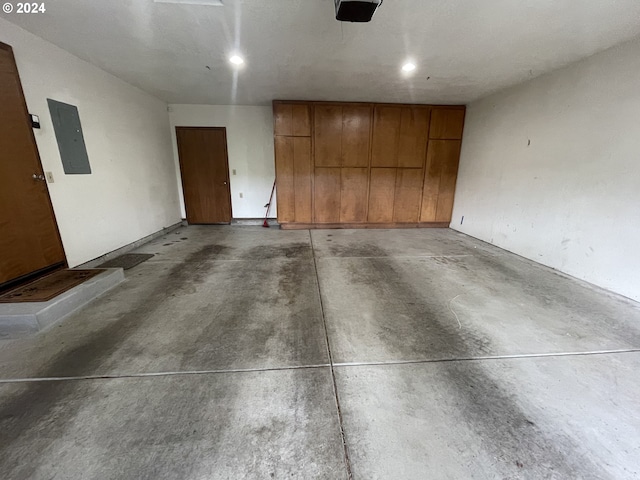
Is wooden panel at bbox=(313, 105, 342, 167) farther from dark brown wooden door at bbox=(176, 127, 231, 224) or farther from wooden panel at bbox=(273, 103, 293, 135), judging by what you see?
dark brown wooden door at bbox=(176, 127, 231, 224)

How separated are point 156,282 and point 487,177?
582 cm

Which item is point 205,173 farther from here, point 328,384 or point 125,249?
point 328,384

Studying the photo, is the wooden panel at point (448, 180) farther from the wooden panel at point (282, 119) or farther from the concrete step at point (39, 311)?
the concrete step at point (39, 311)

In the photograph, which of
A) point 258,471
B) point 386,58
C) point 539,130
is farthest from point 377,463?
point 539,130

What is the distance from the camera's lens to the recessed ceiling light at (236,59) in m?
3.35

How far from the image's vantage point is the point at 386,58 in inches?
131

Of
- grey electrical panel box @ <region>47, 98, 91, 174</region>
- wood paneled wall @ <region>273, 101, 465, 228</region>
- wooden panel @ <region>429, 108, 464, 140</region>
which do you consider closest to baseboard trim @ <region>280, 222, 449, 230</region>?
wood paneled wall @ <region>273, 101, 465, 228</region>

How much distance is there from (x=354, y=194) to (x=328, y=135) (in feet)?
4.67

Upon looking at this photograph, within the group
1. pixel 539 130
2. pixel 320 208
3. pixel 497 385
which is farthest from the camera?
pixel 320 208

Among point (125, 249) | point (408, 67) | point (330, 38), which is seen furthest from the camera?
point (125, 249)

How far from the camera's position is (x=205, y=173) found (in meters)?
6.24

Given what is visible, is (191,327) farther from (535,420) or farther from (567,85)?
(567,85)

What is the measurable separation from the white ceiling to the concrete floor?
275 cm

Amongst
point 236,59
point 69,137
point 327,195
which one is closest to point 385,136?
point 327,195
